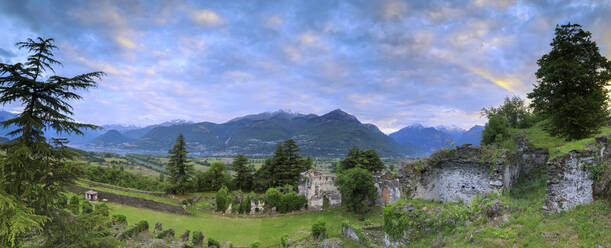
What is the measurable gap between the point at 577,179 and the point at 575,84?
368 inches

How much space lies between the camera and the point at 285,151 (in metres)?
38.7

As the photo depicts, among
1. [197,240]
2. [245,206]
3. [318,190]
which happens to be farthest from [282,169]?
[197,240]

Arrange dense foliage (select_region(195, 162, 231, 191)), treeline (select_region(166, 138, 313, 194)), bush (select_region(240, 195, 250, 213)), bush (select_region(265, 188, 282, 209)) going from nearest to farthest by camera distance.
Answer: bush (select_region(240, 195, 250, 213)), bush (select_region(265, 188, 282, 209)), treeline (select_region(166, 138, 313, 194)), dense foliage (select_region(195, 162, 231, 191))

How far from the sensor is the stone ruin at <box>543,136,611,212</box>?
6.42 metres

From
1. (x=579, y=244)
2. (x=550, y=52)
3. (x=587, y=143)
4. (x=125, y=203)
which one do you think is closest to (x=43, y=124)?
(x=579, y=244)

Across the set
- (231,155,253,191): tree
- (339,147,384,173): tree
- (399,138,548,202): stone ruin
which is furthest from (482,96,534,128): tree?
(231,155,253,191): tree

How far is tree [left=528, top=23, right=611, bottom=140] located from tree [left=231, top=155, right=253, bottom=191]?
34.9 metres

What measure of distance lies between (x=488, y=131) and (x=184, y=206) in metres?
35.1

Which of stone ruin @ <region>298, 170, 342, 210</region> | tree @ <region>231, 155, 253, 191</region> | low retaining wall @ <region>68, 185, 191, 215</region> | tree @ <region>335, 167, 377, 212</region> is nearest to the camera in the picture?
Answer: tree @ <region>335, 167, 377, 212</region>

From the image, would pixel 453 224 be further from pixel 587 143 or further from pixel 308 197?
pixel 308 197

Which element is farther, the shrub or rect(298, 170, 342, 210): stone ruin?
rect(298, 170, 342, 210): stone ruin

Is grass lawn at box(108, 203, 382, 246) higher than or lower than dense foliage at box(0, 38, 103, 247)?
lower

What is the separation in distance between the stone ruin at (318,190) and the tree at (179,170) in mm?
16561

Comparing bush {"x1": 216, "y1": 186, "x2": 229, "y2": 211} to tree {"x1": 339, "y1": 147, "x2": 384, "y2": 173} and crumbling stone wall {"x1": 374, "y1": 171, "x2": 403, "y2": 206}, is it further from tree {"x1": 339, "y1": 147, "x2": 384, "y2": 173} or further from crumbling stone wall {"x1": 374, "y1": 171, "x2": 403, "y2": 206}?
tree {"x1": 339, "y1": 147, "x2": 384, "y2": 173}
